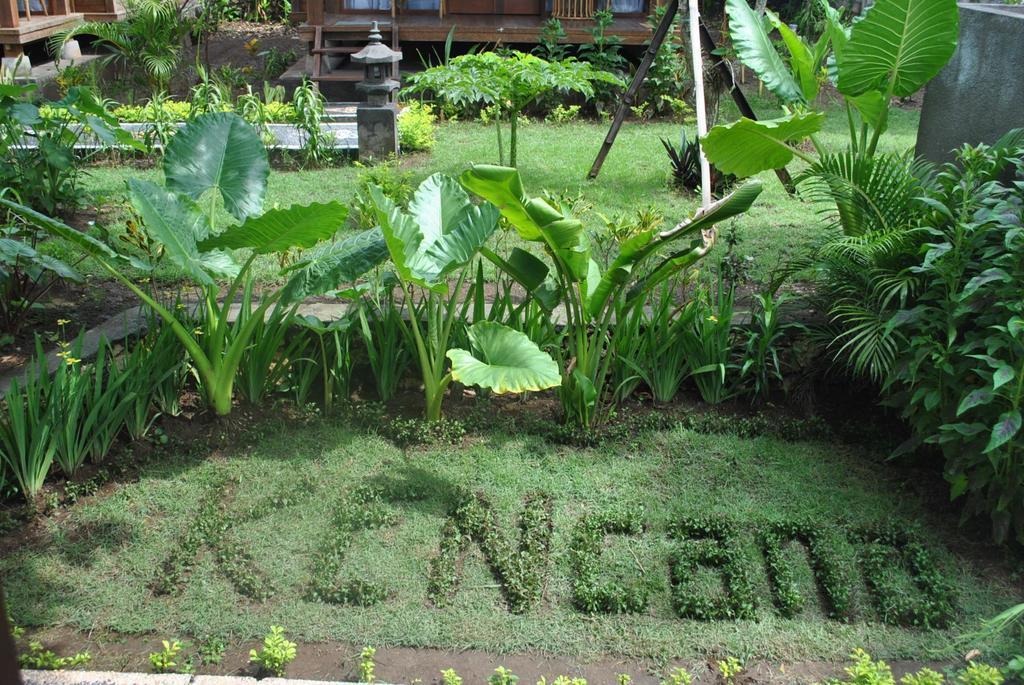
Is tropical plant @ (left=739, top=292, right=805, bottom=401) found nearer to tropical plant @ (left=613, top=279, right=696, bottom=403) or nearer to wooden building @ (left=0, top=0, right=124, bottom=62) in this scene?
tropical plant @ (left=613, top=279, right=696, bottom=403)

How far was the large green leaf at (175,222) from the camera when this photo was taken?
14.1 ft

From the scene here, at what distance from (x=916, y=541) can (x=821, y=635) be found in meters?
0.80

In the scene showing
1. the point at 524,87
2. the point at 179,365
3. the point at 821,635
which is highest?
the point at 524,87

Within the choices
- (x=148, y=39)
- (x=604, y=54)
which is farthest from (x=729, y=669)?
(x=148, y=39)

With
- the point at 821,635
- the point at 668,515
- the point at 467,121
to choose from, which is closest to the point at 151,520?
the point at 668,515

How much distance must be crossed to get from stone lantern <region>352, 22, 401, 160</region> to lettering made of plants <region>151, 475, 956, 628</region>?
209 inches

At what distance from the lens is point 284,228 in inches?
170

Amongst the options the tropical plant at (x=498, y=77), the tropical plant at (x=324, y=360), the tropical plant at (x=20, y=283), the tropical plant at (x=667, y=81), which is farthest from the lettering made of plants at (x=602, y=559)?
the tropical plant at (x=667, y=81)

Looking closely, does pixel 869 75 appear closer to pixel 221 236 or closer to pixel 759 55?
pixel 759 55

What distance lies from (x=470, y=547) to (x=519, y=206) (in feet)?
4.93

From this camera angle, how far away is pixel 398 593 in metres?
3.80

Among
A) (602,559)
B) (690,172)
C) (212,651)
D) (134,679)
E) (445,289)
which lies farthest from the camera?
(690,172)

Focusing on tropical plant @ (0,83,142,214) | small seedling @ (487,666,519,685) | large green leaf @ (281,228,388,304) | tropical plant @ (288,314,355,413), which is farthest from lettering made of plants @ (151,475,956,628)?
tropical plant @ (0,83,142,214)

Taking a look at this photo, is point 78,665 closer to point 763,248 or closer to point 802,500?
point 802,500
